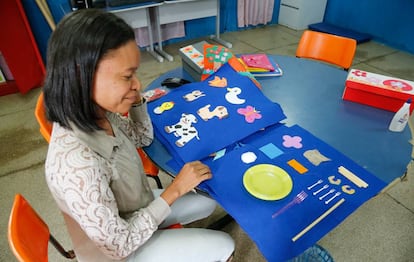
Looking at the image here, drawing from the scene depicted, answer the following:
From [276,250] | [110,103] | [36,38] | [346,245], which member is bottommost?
[346,245]

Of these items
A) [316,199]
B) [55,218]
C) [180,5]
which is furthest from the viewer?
[180,5]

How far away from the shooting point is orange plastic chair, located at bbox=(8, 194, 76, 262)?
0.73 m

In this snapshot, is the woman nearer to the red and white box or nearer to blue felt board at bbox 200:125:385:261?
blue felt board at bbox 200:125:385:261

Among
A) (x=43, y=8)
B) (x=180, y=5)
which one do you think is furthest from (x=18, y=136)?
(x=180, y=5)

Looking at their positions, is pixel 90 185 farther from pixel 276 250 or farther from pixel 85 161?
pixel 276 250

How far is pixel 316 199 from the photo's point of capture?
2.70 feet

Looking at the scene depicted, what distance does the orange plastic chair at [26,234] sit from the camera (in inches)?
28.6

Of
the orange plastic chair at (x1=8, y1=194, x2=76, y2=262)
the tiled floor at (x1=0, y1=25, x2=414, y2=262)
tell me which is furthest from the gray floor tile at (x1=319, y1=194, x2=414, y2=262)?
the orange plastic chair at (x1=8, y1=194, x2=76, y2=262)

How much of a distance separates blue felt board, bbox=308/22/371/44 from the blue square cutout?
3580 mm

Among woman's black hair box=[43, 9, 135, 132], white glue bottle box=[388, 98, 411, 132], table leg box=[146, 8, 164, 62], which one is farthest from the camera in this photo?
table leg box=[146, 8, 164, 62]

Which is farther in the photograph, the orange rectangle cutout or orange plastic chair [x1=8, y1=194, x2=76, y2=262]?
the orange rectangle cutout

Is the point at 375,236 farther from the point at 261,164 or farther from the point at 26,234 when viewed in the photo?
the point at 26,234

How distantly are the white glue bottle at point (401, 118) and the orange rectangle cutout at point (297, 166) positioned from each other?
46cm

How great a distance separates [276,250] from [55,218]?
151 cm
